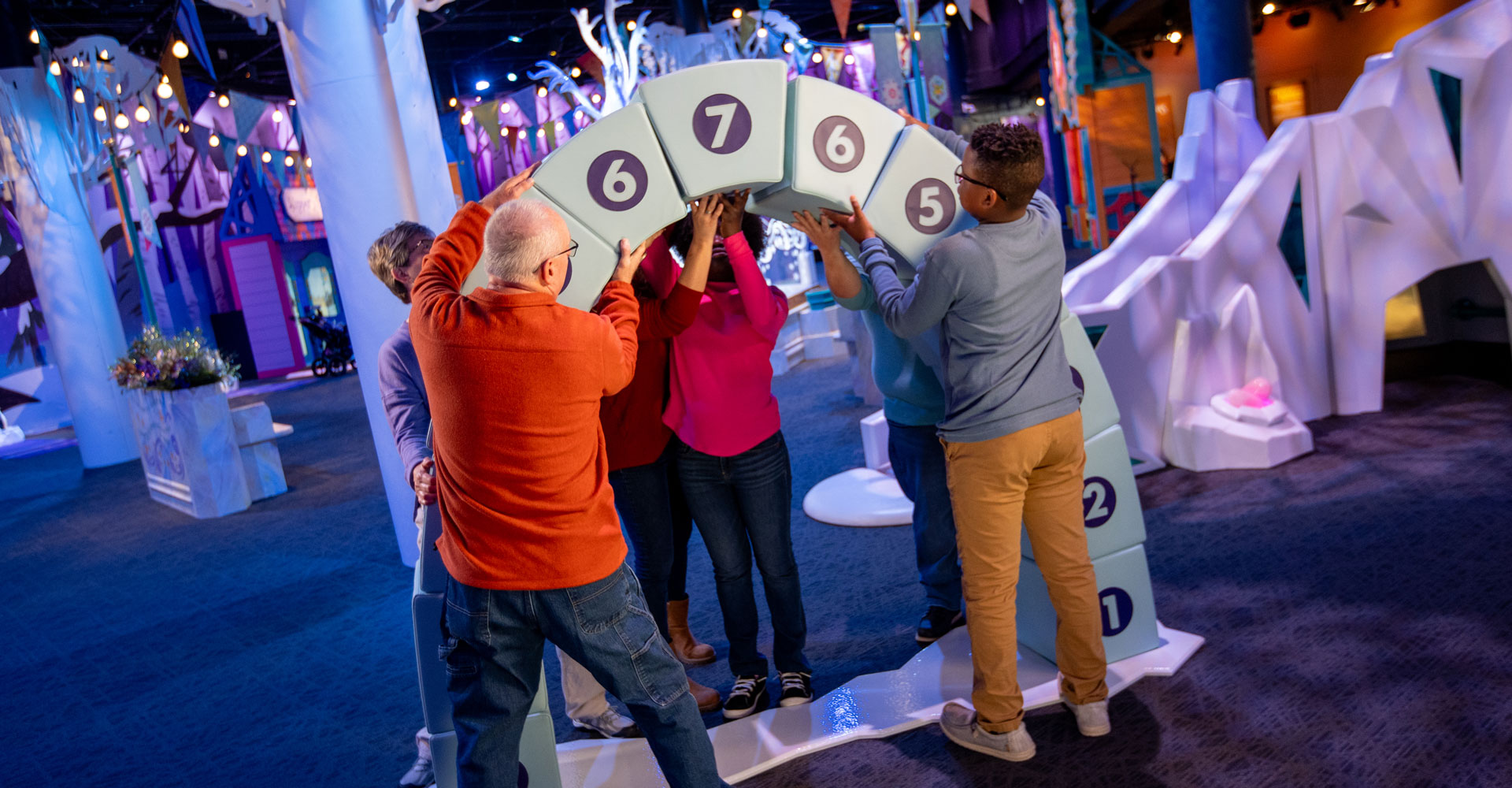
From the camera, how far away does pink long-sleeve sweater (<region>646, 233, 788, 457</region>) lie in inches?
93.4

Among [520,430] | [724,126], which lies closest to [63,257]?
[724,126]

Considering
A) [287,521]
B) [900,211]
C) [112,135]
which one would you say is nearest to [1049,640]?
[900,211]

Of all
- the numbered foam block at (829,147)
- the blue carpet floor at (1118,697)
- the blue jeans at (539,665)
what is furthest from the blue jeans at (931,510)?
the blue jeans at (539,665)

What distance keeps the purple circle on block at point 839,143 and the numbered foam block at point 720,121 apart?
0.32 ft

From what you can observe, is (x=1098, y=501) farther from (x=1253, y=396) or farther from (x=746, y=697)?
(x=1253, y=396)

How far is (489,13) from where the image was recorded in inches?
547

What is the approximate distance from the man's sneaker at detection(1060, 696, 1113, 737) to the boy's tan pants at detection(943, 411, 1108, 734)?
0.05 ft

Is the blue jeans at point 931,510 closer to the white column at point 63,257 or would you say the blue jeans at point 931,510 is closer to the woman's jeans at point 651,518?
the woman's jeans at point 651,518

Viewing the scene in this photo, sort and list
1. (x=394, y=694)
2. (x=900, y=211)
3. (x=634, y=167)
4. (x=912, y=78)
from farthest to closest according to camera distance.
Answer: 1. (x=912, y=78)
2. (x=394, y=694)
3. (x=900, y=211)
4. (x=634, y=167)

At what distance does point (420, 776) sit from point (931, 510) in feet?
5.24

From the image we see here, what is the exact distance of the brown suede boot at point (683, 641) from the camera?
297cm

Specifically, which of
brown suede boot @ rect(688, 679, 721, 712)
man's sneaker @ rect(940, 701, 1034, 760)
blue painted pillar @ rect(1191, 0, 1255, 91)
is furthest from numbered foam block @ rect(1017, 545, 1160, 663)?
blue painted pillar @ rect(1191, 0, 1255, 91)

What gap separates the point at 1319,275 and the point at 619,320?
4041 millimetres

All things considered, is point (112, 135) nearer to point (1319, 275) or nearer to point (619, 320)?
point (619, 320)
